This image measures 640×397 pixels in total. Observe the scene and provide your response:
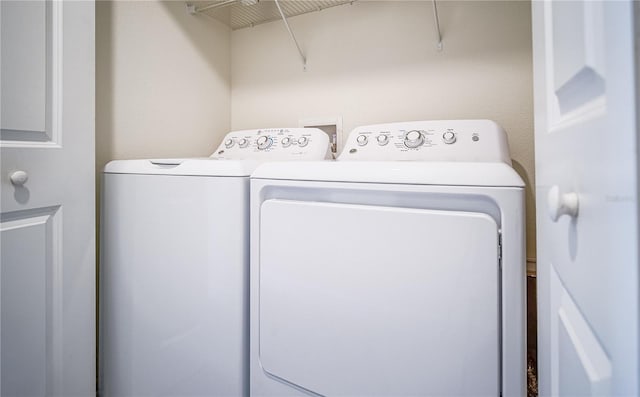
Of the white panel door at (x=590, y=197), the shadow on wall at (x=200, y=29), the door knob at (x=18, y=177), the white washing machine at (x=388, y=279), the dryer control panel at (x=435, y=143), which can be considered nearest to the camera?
the white panel door at (x=590, y=197)

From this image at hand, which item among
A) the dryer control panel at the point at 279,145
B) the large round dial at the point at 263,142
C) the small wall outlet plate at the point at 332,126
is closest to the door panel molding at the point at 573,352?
the dryer control panel at the point at 279,145

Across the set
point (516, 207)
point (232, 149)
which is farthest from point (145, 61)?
point (516, 207)

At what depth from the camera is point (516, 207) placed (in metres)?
0.69

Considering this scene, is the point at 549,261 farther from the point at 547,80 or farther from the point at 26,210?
the point at 26,210

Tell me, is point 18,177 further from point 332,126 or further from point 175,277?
point 332,126

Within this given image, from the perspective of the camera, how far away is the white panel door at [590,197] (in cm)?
26

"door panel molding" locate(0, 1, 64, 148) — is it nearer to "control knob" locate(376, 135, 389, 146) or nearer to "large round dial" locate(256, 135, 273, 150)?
"large round dial" locate(256, 135, 273, 150)

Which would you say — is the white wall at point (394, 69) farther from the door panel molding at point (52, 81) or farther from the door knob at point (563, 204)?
the door knob at point (563, 204)

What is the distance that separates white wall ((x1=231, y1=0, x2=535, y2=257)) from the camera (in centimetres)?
146

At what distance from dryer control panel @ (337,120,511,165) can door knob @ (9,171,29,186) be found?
1118 mm

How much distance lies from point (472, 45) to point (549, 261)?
1321mm

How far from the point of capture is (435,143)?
4.06ft

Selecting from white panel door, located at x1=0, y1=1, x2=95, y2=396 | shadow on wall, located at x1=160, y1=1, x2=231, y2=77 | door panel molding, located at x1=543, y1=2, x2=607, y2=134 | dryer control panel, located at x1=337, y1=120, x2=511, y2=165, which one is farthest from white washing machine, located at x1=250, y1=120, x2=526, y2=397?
shadow on wall, located at x1=160, y1=1, x2=231, y2=77

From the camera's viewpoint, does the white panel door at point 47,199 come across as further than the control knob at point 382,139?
No
